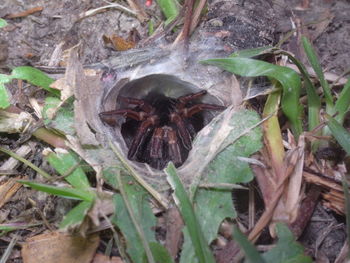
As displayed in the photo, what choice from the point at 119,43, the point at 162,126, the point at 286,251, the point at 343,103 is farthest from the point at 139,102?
the point at 286,251

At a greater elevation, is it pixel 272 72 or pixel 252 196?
pixel 272 72

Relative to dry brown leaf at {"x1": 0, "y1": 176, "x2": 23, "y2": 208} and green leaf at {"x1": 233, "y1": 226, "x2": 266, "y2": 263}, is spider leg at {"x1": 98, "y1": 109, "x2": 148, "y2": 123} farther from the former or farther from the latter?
green leaf at {"x1": 233, "y1": 226, "x2": 266, "y2": 263}

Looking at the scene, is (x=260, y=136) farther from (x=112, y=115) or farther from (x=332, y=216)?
(x=112, y=115)

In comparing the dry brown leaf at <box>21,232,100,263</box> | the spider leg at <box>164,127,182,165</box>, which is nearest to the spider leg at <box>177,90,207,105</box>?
the spider leg at <box>164,127,182,165</box>

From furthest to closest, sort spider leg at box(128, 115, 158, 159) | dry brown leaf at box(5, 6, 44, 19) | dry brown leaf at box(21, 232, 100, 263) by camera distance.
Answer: dry brown leaf at box(5, 6, 44, 19), spider leg at box(128, 115, 158, 159), dry brown leaf at box(21, 232, 100, 263)

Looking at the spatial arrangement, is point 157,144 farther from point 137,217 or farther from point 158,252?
point 158,252

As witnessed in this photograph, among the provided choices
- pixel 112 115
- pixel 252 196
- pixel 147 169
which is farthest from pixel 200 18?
pixel 252 196

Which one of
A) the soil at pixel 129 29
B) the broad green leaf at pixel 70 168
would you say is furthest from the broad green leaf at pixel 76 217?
the soil at pixel 129 29
